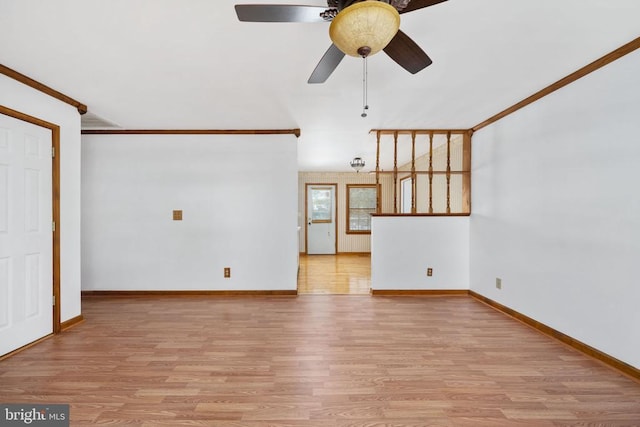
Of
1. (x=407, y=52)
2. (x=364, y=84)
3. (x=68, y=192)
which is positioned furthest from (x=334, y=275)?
(x=407, y=52)

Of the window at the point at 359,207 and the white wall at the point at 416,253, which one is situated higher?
the window at the point at 359,207

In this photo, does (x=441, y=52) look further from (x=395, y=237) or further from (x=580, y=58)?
(x=395, y=237)

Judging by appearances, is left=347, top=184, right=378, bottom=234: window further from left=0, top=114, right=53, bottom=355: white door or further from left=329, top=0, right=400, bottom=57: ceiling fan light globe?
left=329, top=0, right=400, bottom=57: ceiling fan light globe

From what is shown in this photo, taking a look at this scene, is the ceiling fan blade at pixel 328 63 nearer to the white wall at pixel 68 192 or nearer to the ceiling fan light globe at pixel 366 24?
the ceiling fan light globe at pixel 366 24

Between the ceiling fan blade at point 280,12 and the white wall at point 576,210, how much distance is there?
227 centimetres

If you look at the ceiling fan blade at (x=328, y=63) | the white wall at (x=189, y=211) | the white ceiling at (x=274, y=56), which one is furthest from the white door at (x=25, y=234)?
the ceiling fan blade at (x=328, y=63)

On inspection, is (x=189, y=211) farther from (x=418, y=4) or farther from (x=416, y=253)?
(x=418, y=4)

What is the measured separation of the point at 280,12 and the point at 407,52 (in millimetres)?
763

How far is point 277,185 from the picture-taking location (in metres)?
4.09

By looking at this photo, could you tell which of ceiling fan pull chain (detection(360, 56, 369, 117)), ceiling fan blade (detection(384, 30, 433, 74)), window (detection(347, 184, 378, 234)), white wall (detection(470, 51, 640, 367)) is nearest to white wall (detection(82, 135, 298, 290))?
ceiling fan pull chain (detection(360, 56, 369, 117))

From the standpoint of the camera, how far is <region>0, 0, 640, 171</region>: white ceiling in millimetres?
1734

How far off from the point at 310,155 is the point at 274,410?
185 inches

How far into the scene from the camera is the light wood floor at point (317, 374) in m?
1.71

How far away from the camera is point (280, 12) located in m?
1.41
